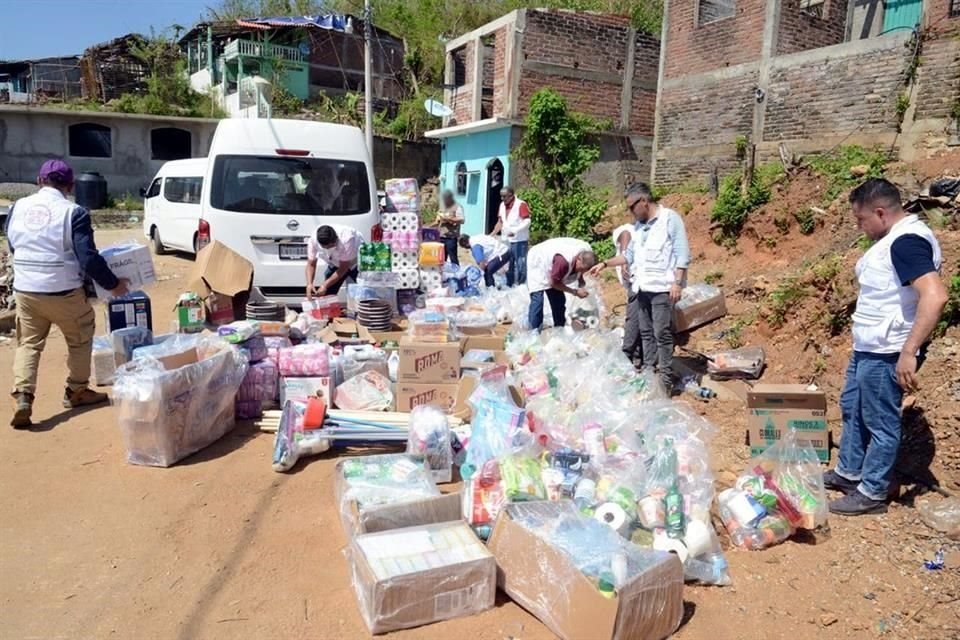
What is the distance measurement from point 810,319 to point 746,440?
1.99 meters

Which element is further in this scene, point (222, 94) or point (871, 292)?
point (222, 94)

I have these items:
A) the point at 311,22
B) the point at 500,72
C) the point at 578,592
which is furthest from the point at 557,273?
the point at 311,22

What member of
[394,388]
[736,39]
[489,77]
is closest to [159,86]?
[489,77]

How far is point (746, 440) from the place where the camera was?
463cm

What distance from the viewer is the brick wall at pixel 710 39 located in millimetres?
11625

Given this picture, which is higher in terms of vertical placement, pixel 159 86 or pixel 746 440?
pixel 159 86

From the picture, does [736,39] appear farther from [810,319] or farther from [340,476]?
[340,476]

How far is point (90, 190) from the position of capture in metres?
20.9

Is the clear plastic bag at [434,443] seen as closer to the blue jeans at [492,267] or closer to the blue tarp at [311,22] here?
the blue jeans at [492,267]

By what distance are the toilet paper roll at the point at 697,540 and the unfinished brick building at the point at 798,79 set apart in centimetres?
804

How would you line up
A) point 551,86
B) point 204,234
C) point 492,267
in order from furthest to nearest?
point 551,86, point 492,267, point 204,234

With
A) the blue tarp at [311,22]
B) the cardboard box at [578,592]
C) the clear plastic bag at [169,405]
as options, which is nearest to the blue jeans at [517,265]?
the clear plastic bag at [169,405]

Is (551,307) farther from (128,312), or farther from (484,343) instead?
(128,312)

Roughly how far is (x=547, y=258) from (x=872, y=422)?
3.09m
